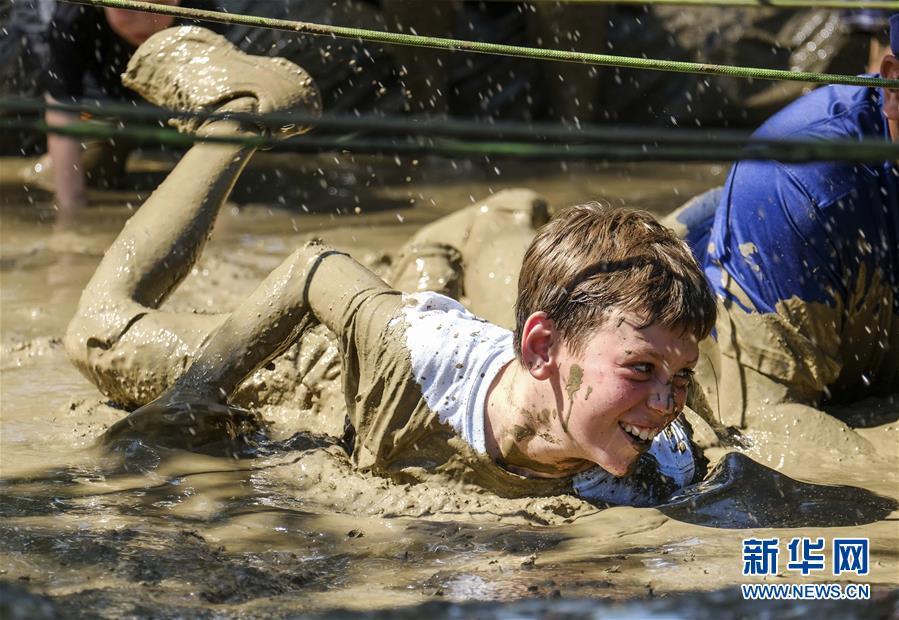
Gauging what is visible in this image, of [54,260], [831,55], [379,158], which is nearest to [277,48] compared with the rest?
[379,158]

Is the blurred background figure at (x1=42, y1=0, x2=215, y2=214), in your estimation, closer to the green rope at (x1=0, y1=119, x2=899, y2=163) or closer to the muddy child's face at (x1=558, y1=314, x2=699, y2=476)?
the muddy child's face at (x1=558, y1=314, x2=699, y2=476)

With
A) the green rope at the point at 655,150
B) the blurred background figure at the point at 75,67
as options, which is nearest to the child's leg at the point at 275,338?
the green rope at the point at 655,150

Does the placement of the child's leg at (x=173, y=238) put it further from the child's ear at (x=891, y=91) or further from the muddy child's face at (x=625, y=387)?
the child's ear at (x=891, y=91)

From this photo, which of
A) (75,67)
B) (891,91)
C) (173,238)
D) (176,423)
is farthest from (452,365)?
(75,67)

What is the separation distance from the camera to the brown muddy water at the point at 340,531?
234 cm

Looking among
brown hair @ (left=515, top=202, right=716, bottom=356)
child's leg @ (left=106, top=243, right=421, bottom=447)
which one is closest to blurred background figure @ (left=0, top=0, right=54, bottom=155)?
child's leg @ (left=106, top=243, right=421, bottom=447)

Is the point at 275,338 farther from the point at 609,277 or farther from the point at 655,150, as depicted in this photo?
the point at 655,150

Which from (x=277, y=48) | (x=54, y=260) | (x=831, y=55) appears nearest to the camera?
(x=54, y=260)

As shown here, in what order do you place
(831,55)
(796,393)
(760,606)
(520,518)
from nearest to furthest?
(760,606) → (520,518) → (796,393) → (831,55)

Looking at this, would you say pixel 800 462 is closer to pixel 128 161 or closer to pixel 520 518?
pixel 520 518

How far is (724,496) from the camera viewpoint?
313cm

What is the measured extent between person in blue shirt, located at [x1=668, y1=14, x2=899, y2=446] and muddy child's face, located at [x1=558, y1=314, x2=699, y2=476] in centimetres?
99

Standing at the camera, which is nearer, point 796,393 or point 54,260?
point 796,393

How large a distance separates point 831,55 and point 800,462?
19.9ft
